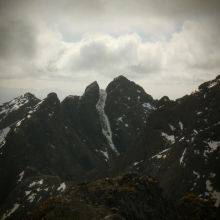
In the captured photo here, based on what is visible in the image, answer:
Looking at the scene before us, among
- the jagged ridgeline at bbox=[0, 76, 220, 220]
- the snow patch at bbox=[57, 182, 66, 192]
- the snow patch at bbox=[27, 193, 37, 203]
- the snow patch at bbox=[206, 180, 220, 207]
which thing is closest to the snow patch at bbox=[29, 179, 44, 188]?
the jagged ridgeline at bbox=[0, 76, 220, 220]

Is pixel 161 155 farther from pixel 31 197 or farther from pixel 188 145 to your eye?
pixel 31 197

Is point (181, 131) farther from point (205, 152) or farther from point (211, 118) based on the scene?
point (205, 152)

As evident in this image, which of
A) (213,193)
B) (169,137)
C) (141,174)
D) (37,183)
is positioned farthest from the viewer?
(169,137)

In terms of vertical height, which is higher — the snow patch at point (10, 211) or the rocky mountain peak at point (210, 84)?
the rocky mountain peak at point (210, 84)

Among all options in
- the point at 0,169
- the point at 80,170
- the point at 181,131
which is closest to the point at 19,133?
the point at 0,169

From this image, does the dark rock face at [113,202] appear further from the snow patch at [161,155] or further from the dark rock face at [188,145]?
the snow patch at [161,155]

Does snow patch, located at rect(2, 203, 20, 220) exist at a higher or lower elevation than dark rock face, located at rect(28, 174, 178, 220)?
lower

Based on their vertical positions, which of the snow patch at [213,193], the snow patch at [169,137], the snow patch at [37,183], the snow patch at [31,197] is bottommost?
the snow patch at [31,197]

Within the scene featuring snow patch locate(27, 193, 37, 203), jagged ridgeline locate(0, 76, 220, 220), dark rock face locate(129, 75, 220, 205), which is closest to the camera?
jagged ridgeline locate(0, 76, 220, 220)

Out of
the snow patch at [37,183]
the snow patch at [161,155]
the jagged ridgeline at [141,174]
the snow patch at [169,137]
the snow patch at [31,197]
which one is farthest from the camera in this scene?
the snow patch at [169,137]

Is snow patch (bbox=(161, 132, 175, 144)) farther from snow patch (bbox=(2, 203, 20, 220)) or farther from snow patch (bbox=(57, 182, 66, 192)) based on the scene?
snow patch (bbox=(2, 203, 20, 220))

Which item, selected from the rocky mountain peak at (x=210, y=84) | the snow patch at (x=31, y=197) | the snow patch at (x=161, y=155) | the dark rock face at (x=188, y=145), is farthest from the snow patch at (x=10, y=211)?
the rocky mountain peak at (x=210, y=84)

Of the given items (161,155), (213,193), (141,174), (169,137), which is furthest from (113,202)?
(169,137)

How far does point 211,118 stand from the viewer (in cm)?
13950
